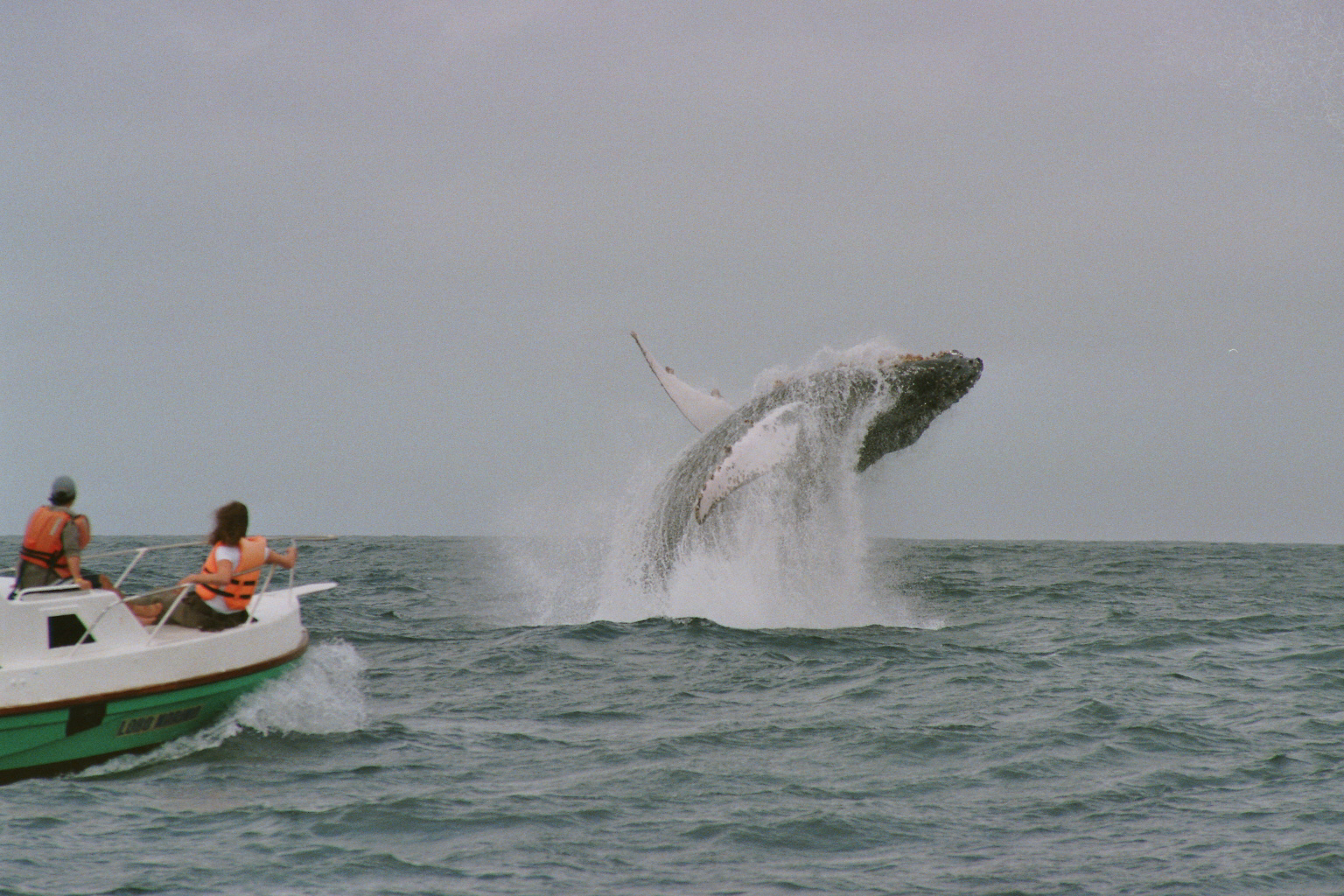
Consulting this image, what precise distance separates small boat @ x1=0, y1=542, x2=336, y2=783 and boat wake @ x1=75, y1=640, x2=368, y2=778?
11 centimetres

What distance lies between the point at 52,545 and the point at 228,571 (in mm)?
1402

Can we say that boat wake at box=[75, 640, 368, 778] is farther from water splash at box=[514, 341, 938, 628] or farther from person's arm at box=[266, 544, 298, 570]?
water splash at box=[514, 341, 938, 628]

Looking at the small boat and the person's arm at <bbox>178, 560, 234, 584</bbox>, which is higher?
the person's arm at <bbox>178, 560, 234, 584</bbox>

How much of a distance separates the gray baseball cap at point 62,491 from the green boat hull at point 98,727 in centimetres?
204

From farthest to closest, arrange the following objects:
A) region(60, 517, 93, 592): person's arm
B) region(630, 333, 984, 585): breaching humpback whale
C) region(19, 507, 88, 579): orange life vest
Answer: region(630, 333, 984, 585): breaching humpback whale < region(19, 507, 88, 579): orange life vest < region(60, 517, 93, 592): person's arm

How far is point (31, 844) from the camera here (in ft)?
23.6

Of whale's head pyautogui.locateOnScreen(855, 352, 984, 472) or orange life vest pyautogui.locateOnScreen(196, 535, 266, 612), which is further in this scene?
whale's head pyautogui.locateOnScreen(855, 352, 984, 472)

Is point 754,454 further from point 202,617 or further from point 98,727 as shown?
point 98,727

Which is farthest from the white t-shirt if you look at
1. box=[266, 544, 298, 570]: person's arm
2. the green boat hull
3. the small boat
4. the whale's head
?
the whale's head

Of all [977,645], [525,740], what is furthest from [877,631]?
[525,740]

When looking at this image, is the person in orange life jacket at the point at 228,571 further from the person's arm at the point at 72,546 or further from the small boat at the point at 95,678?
the person's arm at the point at 72,546

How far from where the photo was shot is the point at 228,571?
32.9 ft

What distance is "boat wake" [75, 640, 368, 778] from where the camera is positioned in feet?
29.8

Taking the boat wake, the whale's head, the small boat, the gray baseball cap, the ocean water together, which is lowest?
the ocean water
